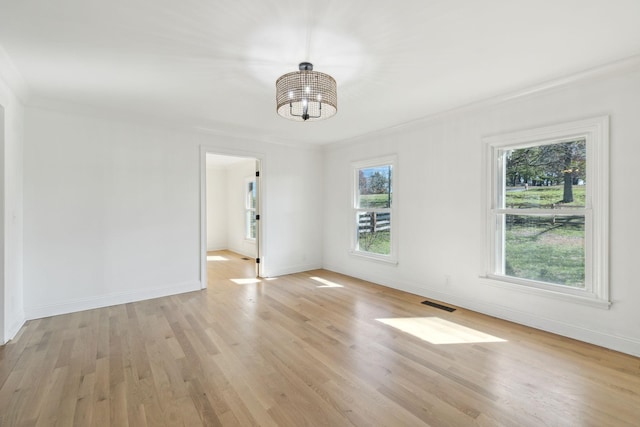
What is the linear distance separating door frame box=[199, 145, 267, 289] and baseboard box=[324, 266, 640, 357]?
8.19ft

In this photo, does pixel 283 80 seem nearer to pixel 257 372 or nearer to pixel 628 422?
pixel 257 372

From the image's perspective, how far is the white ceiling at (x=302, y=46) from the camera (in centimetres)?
186

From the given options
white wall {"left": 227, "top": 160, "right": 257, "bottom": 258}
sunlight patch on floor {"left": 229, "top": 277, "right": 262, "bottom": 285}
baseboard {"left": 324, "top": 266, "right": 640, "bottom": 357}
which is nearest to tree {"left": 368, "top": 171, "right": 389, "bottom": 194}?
baseboard {"left": 324, "top": 266, "right": 640, "bottom": 357}

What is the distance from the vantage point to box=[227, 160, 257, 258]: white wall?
24.4 feet

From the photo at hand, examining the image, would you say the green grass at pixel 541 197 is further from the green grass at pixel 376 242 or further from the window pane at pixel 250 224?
the window pane at pixel 250 224

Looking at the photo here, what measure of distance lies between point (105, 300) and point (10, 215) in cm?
143

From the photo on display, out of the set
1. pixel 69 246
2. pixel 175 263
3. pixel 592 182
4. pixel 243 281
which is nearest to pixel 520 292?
pixel 592 182

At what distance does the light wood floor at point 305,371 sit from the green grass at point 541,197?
1.31 m

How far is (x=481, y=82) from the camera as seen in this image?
2.93 meters

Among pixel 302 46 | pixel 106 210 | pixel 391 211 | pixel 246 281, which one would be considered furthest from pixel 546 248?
pixel 106 210

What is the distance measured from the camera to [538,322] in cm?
307

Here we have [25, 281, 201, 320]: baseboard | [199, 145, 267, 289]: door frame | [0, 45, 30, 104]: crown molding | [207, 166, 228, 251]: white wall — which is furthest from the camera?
[207, 166, 228, 251]: white wall

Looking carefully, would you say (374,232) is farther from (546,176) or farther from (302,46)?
(302,46)

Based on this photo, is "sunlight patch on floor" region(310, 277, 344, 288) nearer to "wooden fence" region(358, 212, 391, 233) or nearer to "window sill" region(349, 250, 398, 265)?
"window sill" region(349, 250, 398, 265)
